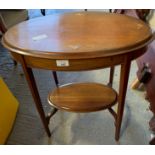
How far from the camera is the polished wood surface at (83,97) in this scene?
1158mm

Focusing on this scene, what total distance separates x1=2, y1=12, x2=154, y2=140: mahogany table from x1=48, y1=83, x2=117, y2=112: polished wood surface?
148 mm

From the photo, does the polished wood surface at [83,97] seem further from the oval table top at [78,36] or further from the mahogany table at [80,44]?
the oval table top at [78,36]

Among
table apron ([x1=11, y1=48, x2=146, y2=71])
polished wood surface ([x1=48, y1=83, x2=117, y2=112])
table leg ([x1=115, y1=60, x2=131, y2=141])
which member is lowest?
polished wood surface ([x1=48, y1=83, x2=117, y2=112])

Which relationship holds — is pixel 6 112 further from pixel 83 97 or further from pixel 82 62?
pixel 82 62

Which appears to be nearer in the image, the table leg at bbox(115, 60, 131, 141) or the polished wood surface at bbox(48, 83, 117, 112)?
the table leg at bbox(115, 60, 131, 141)

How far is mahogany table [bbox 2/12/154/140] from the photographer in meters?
0.80

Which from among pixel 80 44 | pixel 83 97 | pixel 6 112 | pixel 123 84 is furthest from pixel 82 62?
pixel 6 112

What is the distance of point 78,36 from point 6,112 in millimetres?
692

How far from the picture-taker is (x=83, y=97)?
123 cm

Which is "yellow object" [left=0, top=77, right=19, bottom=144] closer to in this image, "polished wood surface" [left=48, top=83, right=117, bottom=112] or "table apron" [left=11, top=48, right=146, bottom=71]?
"polished wood surface" [left=48, top=83, right=117, bottom=112]

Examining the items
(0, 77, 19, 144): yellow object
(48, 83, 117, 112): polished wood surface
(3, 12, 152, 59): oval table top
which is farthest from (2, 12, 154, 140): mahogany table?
(0, 77, 19, 144): yellow object

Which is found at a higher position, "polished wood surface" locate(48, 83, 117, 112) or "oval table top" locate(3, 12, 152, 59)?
"oval table top" locate(3, 12, 152, 59)

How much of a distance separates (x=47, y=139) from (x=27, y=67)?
52 cm
